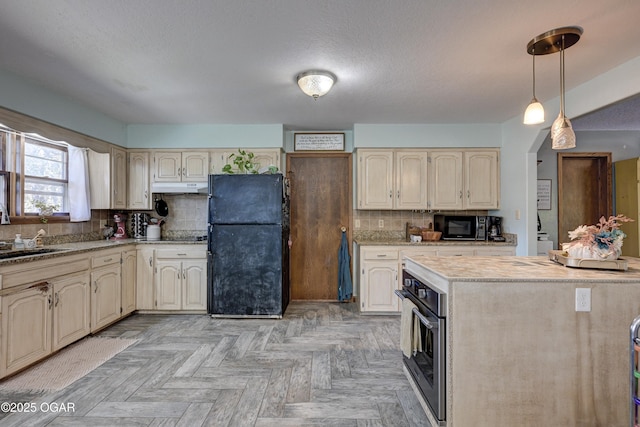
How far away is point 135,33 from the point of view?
80.2 inches

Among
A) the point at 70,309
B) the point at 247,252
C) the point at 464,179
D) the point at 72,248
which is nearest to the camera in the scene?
the point at 70,309

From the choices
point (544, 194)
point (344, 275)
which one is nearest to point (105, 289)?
point (344, 275)

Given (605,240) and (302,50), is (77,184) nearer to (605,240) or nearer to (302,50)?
(302,50)

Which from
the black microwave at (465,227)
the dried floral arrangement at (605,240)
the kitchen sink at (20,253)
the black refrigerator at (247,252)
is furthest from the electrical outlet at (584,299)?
the kitchen sink at (20,253)

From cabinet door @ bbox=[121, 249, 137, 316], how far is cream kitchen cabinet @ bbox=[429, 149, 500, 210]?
3653 mm

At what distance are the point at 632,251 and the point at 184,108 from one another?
5880 millimetres

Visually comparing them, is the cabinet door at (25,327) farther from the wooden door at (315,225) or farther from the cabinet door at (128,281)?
the wooden door at (315,225)

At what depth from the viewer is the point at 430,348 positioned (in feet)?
6.28

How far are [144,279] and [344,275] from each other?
2.47 metres

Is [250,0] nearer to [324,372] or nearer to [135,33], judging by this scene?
[135,33]

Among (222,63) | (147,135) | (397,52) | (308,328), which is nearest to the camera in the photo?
(397,52)

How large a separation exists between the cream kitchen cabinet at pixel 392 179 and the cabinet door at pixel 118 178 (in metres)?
2.98

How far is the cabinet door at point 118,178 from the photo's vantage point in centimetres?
389

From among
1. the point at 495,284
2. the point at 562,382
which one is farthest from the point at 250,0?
the point at 562,382
